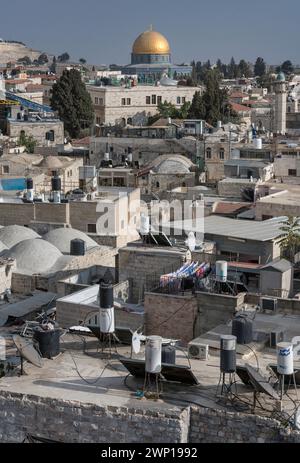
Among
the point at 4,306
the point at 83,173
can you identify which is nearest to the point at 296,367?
the point at 4,306

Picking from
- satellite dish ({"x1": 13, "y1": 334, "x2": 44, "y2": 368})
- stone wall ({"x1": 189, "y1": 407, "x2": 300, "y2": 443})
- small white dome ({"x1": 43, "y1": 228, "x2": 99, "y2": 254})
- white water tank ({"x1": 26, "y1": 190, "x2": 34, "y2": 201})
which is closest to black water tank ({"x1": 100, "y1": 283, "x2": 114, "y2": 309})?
satellite dish ({"x1": 13, "y1": 334, "x2": 44, "y2": 368})

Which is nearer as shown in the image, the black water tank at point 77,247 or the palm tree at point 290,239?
the palm tree at point 290,239

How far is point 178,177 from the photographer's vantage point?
30984mm

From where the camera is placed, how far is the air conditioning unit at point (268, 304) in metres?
11.2

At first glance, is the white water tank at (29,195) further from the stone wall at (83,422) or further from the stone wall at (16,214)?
the stone wall at (83,422)

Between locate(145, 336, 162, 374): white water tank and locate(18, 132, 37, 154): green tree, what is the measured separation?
102 feet

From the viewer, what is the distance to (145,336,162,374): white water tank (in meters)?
8.73

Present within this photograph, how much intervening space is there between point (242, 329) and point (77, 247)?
7.79 m

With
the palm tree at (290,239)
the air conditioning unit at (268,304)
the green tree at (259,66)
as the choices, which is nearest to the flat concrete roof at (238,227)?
the palm tree at (290,239)

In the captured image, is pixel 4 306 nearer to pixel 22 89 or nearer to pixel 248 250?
pixel 248 250

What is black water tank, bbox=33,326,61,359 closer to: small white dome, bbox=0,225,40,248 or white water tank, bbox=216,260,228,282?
white water tank, bbox=216,260,228,282

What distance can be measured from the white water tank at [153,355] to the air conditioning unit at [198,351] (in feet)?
3.97

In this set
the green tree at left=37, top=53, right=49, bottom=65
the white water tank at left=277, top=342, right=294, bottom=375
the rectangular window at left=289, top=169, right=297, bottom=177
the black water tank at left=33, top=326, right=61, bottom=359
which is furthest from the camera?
the green tree at left=37, top=53, right=49, bottom=65

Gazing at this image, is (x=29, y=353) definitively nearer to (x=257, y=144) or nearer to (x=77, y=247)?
(x=77, y=247)
